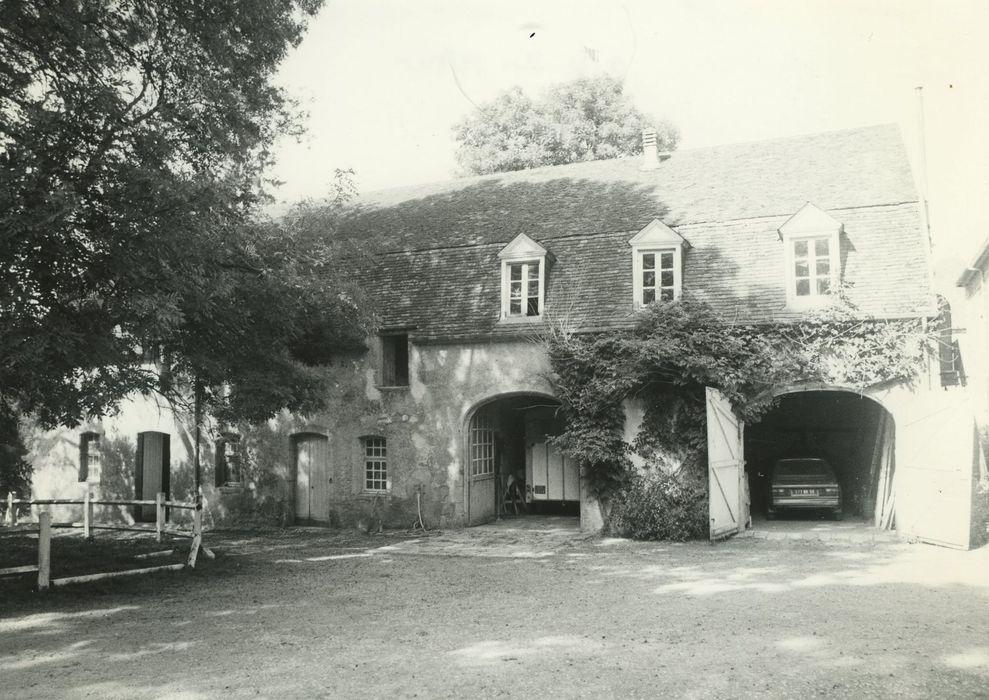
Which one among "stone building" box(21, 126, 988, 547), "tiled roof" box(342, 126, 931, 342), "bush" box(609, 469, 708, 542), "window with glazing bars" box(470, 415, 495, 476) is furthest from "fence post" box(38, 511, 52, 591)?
"bush" box(609, 469, 708, 542)

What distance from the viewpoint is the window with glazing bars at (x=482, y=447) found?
18.5 metres

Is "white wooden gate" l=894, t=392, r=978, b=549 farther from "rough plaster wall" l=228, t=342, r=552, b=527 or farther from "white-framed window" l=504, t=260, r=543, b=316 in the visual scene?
"white-framed window" l=504, t=260, r=543, b=316

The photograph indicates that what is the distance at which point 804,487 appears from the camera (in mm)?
17266

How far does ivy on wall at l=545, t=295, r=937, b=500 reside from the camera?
1507cm

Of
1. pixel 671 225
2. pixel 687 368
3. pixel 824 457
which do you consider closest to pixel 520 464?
pixel 687 368

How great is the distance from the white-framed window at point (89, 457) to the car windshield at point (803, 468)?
18.9m

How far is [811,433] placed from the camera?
20703 mm

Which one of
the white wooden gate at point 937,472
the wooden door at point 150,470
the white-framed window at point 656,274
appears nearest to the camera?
the white wooden gate at point 937,472

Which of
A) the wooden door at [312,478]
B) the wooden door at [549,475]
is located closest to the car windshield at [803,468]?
the wooden door at [549,475]

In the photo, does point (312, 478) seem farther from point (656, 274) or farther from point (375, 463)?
point (656, 274)

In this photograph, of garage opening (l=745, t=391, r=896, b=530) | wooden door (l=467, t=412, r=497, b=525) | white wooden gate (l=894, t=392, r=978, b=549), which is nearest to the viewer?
white wooden gate (l=894, t=392, r=978, b=549)

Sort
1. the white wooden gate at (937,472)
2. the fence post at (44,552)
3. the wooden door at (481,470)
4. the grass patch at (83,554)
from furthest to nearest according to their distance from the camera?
the wooden door at (481,470), the white wooden gate at (937,472), the grass patch at (83,554), the fence post at (44,552)

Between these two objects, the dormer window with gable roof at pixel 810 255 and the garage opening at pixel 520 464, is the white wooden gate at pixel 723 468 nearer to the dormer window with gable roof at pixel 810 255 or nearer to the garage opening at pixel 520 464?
the dormer window with gable roof at pixel 810 255

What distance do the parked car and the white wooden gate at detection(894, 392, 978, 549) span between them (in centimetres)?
197
